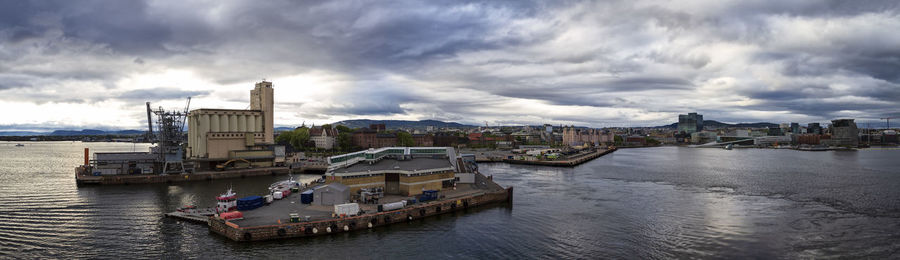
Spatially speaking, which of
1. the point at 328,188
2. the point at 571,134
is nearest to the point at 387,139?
the point at 571,134

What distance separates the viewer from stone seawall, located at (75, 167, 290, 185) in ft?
151

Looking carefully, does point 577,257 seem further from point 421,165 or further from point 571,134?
point 571,134

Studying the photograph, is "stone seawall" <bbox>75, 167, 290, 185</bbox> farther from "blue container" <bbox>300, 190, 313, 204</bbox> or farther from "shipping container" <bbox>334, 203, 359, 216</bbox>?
"shipping container" <bbox>334, 203, 359, 216</bbox>

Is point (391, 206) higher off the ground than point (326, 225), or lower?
higher

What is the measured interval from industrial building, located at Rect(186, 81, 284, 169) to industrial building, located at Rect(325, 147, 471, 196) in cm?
2531

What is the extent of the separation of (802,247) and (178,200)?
41941mm

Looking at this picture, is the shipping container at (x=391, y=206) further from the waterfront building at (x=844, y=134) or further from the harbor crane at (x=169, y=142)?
the waterfront building at (x=844, y=134)

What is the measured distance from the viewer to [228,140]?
2400 inches

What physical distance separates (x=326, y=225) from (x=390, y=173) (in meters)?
9.79

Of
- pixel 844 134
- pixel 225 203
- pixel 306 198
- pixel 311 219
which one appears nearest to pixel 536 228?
pixel 311 219

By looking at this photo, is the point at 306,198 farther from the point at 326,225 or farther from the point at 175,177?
the point at 175,177

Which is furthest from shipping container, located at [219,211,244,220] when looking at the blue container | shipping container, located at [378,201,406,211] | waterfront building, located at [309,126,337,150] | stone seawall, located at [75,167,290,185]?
waterfront building, located at [309,126,337,150]

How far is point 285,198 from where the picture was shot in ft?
106

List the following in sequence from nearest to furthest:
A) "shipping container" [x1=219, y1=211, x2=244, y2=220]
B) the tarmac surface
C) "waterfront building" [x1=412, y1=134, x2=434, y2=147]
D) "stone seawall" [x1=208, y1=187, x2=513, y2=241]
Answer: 1. "stone seawall" [x1=208, y1=187, x2=513, y2=241]
2. the tarmac surface
3. "shipping container" [x1=219, y1=211, x2=244, y2=220]
4. "waterfront building" [x1=412, y1=134, x2=434, y2=147]
